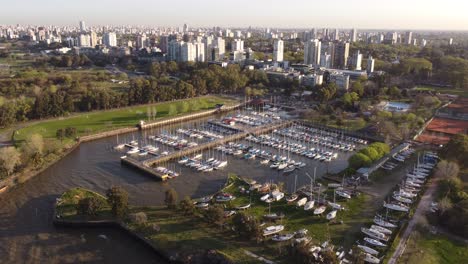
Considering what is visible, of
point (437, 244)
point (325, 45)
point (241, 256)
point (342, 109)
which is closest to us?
point (241, 256)

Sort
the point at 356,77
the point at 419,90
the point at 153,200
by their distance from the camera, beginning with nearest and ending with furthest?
1. the point at 153,200
2. the point at 419,90
3. the point at 356,77

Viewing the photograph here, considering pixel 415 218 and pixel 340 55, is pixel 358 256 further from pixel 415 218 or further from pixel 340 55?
pixel 340 55

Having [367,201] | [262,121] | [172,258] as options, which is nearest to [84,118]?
[262,121]

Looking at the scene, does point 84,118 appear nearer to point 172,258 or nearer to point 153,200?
point 153,200

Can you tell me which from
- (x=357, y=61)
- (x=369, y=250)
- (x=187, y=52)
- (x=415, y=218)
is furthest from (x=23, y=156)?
(x=357, y=61)

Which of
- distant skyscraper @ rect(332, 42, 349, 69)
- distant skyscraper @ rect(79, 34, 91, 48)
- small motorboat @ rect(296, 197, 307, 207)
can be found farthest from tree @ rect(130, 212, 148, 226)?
distant skyscraper @ rect(79, 34, 91, 48)

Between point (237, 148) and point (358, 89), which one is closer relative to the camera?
point (237, 148)
